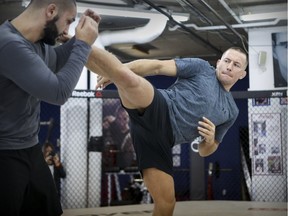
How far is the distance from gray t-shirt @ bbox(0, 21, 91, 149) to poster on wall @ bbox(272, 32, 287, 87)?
3.73 meters

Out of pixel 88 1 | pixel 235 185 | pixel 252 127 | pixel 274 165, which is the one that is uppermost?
pixel 88 1

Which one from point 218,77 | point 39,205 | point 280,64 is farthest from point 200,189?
point 39,205

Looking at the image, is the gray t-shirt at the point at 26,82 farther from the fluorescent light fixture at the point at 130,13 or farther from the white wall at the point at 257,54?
the white wall at the point at 257,54

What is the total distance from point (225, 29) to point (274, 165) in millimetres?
1636

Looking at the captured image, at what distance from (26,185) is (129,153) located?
14.0 ft

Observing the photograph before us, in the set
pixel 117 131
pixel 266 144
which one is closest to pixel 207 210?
pixel 266 144

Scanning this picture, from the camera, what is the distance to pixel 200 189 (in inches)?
227

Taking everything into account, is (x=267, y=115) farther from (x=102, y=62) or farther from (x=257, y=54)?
(x=102, y=62)

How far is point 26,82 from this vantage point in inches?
43.6

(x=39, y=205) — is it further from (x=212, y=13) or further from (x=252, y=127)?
(x=252, y=127)

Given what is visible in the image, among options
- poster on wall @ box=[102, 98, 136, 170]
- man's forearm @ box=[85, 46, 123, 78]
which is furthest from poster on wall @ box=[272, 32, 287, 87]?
man's forearm @ box=[85, 46, 123, 78]

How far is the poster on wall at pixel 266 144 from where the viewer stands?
15.4 feet

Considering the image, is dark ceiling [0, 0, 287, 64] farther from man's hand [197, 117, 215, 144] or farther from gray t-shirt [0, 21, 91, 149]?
gray t-shirt [0, 21, 91, 149]

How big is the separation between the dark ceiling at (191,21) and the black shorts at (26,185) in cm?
182
